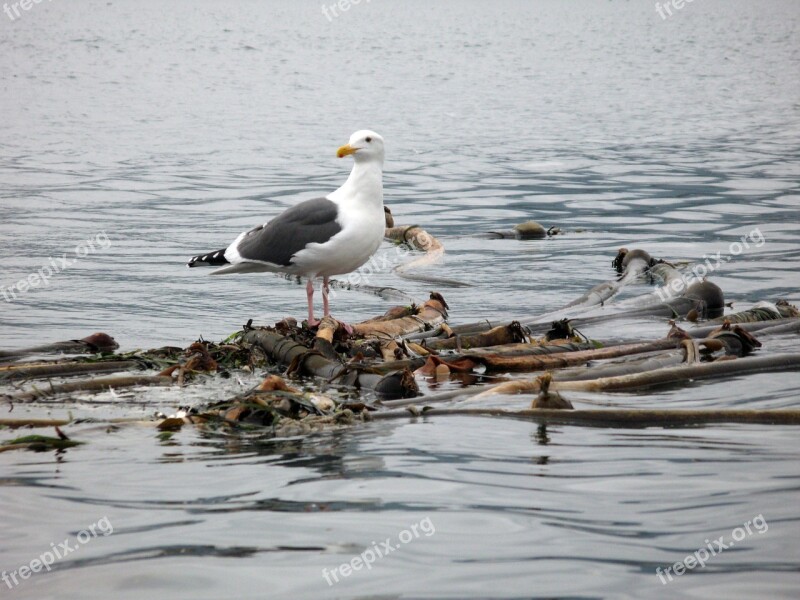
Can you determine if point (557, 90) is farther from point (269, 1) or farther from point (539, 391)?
point (269, 1)

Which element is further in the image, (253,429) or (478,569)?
(253,429)

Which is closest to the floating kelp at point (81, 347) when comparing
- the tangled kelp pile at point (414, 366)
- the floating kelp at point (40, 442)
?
the tangled kelp pile at point (414, 366)

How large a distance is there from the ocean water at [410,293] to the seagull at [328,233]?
2.49 feet

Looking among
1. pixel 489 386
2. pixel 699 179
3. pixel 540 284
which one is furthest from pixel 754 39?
pixel 489 386

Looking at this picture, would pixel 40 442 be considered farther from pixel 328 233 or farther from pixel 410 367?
pixel 328 233

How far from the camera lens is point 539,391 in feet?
21.2

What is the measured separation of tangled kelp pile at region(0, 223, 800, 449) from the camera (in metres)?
6.06

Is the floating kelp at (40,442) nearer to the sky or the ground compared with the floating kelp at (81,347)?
nearer to the ground

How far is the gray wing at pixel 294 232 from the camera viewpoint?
368 inches

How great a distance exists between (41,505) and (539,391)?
2.72 m

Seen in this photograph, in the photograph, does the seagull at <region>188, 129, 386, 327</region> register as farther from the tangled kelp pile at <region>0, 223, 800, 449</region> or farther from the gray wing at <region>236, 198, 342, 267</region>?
the tangled kelp pile at <region>0, 223, 800, 449</region>

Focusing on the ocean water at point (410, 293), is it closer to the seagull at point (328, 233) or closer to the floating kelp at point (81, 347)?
the floating kelp at point (81, 347)

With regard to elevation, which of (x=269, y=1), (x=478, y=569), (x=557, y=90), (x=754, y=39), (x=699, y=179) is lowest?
(x=478, y=569)

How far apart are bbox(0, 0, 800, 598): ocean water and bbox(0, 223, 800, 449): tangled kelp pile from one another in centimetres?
14
